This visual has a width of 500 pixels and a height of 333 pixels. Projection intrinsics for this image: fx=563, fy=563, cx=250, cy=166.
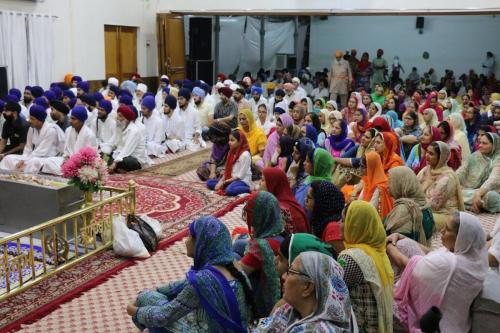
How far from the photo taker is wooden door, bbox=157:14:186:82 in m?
12.2

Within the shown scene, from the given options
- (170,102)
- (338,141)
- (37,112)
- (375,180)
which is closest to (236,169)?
(338,141)

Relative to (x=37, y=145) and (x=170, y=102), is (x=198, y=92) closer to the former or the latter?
(x=170, y=102)

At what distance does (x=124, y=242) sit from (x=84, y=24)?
7.46 metres

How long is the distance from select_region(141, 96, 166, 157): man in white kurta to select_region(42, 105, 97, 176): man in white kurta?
1578mm

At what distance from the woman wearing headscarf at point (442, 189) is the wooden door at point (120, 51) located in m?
8.06

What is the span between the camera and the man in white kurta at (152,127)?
792 cm

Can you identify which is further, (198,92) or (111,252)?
(198,92)

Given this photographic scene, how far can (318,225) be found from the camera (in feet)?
11.4

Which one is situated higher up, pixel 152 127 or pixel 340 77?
pixel 340 77

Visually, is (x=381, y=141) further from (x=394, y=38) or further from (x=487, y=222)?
(x=394, y=38)

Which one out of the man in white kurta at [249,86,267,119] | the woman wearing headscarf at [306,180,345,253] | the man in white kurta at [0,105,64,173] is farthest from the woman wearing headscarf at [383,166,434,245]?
the man in white kurta at [249,86,267,119]

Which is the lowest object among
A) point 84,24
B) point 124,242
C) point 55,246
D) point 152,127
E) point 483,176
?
point 124,242

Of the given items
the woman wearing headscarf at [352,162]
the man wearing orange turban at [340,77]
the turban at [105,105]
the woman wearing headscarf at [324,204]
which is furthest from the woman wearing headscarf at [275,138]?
the man wearing orange turban at [340,77]

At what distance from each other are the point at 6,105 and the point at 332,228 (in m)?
5.04
